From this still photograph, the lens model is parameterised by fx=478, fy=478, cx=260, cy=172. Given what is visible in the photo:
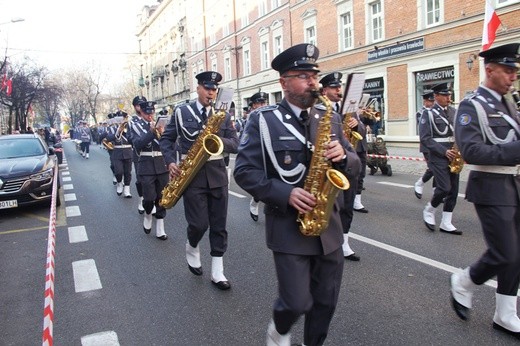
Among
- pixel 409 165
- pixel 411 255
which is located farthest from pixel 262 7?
pixel 411 255

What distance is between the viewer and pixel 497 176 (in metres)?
3.68

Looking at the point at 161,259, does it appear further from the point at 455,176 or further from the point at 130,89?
the point at 130,89

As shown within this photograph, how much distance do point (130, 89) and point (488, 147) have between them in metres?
80.3

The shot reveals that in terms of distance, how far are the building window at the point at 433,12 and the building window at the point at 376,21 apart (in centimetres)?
266

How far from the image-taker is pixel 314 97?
2.92 meters

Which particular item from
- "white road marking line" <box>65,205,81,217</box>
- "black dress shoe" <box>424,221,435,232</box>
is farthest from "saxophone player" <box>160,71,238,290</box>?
"white road marking line" <box>65,205,81,217</box>

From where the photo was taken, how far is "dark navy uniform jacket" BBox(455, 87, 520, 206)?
3582mm

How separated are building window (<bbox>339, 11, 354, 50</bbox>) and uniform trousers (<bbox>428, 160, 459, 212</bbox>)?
1816 centimetres

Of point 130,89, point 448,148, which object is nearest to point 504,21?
point 448,148

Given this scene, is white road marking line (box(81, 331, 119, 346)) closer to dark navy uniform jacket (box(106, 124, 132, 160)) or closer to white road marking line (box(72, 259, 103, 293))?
white road marking line (box(72, 259, 103, 293))

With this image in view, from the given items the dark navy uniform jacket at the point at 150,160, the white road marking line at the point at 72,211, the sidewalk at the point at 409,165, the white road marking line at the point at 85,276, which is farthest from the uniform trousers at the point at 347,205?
the sidewalk at the point at 409,165

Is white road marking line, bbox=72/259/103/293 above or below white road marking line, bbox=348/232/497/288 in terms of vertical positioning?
below

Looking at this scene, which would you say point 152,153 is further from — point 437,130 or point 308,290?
point 308,290

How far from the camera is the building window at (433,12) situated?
61.2 feet
